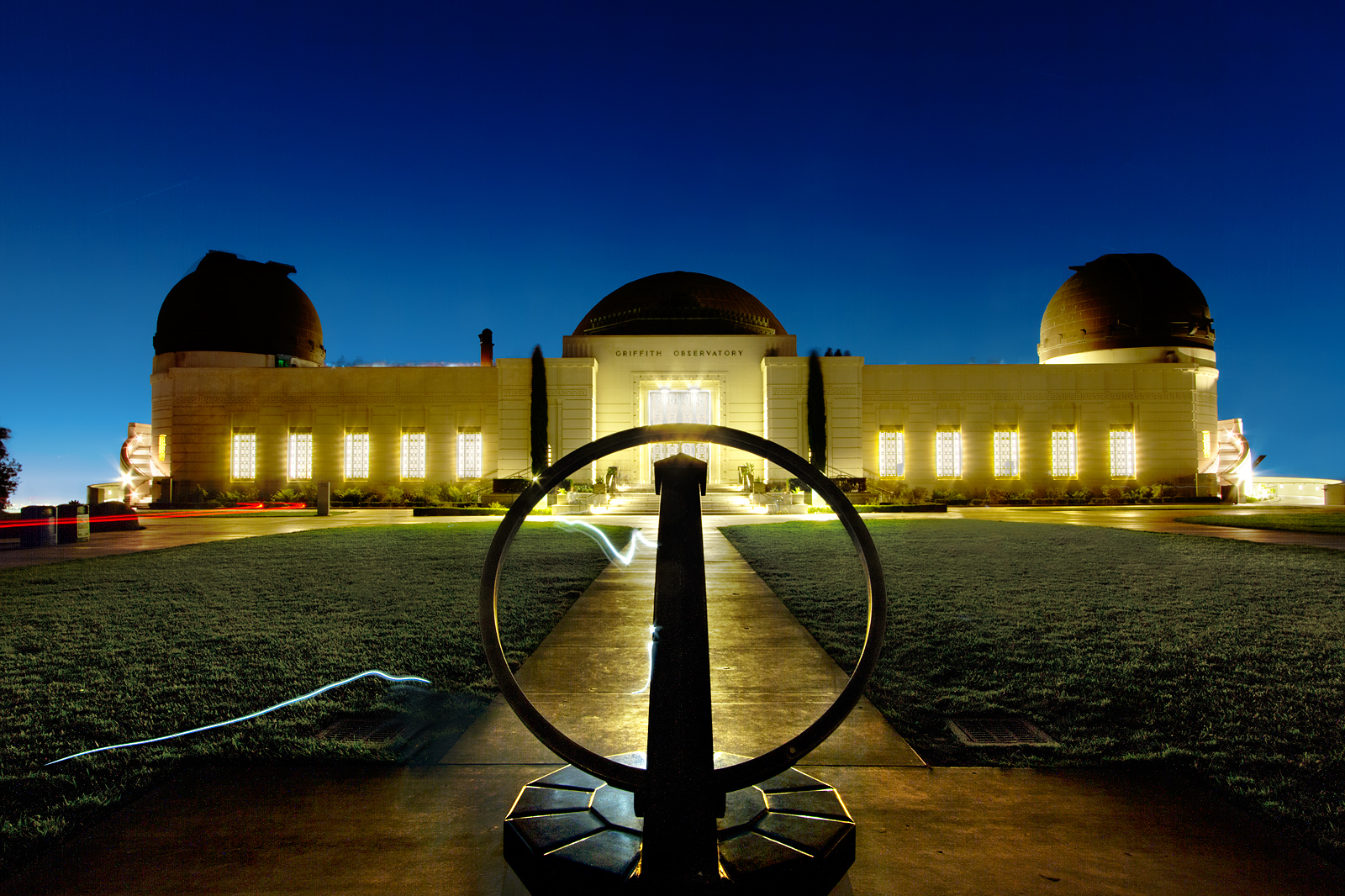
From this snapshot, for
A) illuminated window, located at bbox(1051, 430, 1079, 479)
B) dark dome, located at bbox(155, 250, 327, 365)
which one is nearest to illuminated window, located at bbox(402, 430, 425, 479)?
dark dome, located at bbox(155, 250, 327, 365)

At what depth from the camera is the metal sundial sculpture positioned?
1.66 m

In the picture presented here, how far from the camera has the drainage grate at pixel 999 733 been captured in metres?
3.10

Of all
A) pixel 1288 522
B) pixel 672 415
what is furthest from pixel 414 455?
pixel 1288 522

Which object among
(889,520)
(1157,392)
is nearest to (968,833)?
(889,520)

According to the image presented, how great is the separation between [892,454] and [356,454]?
2272cm

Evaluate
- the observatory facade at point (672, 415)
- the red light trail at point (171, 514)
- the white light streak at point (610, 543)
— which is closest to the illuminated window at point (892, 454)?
the observatory facade at point (672, 415)

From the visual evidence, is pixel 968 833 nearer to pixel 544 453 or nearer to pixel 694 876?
pixel 694 876

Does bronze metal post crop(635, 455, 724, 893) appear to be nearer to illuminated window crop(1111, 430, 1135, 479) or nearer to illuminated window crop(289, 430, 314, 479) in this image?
illuminated window crop(289, 430, 314, 479)

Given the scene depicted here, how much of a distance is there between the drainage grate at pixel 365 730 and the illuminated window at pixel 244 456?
2967cm

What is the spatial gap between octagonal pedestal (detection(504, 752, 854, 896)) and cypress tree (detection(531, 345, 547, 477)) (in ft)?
77.9

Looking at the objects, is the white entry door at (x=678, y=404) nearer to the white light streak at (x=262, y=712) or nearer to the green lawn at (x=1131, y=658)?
the green lawn at (x=1131, y=658)

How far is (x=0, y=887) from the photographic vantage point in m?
1.97

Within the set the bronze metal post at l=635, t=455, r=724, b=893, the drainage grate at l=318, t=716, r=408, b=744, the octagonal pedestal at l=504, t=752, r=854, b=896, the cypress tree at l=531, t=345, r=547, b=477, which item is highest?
the cypress tree at l=531, t=345, r=547, b=477

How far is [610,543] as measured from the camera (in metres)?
13.1
